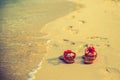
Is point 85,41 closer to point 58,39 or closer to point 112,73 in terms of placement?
point 58,39

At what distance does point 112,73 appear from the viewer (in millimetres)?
4902

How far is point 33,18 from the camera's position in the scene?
7.28m

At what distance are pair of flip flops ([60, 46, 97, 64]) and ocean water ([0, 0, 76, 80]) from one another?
0.49 m

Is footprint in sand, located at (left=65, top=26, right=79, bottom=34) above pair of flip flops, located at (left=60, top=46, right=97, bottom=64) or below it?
above

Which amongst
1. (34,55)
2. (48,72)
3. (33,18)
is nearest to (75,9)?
(33,18)

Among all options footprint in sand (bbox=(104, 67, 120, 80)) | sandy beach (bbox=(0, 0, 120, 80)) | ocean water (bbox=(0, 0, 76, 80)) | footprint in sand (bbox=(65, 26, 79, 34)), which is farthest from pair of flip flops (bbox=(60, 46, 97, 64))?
footprint in sand (bbox=(65, 26, 79, 34))

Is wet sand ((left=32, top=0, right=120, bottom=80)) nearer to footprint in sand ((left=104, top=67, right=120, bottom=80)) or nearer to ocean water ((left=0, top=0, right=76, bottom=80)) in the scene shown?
footprint in sand ((left=104, top=67, right=120, bottom=80))

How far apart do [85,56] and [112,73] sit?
1.89 ft

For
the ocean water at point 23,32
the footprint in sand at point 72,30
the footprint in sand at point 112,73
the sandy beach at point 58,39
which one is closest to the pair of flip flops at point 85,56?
the sandy beach at point 58,39

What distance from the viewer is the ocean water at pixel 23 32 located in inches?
207

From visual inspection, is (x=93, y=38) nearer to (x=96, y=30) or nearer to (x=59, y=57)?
(x=96, y=30)

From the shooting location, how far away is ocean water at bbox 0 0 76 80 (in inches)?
207

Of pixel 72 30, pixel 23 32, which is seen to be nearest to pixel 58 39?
pixel 72 30

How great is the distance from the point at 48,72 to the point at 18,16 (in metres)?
2.75
